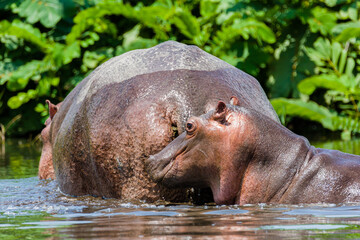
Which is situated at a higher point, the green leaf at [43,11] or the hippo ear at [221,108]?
the green leaf at [43,11]

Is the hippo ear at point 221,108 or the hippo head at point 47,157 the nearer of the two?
the hippo ear at point 221,108

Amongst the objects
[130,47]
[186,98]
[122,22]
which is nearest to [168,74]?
[186,98]

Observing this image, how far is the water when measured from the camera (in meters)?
3.42

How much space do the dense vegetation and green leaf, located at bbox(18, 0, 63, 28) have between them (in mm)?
22

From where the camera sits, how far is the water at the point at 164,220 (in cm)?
342

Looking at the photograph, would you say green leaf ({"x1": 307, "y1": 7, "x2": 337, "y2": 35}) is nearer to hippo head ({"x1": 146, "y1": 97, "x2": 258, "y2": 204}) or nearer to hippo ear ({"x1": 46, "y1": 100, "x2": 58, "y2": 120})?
hippo ear ({"x1": 46, "y1": 100, "x2": 58, "y2": 120})

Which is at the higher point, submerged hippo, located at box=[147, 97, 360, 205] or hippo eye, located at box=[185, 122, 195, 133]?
hippo eye, located at box=[185, 122, 195, 133]

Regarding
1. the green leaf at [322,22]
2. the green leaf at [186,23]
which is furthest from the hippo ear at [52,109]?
the green leaf at [322,22]

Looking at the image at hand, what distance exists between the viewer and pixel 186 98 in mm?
4973

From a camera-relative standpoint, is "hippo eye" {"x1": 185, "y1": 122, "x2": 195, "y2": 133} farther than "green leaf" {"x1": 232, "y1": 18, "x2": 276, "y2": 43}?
No

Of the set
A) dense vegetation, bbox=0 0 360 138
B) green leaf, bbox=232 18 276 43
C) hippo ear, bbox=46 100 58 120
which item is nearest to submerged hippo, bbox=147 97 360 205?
hippo ear, bbox=46 100 58 120

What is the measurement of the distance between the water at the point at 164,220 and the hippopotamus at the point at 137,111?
183mm

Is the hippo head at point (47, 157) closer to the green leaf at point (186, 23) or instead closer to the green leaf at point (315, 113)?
the green leaf at point (315, 113)

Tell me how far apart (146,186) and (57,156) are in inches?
53.9
